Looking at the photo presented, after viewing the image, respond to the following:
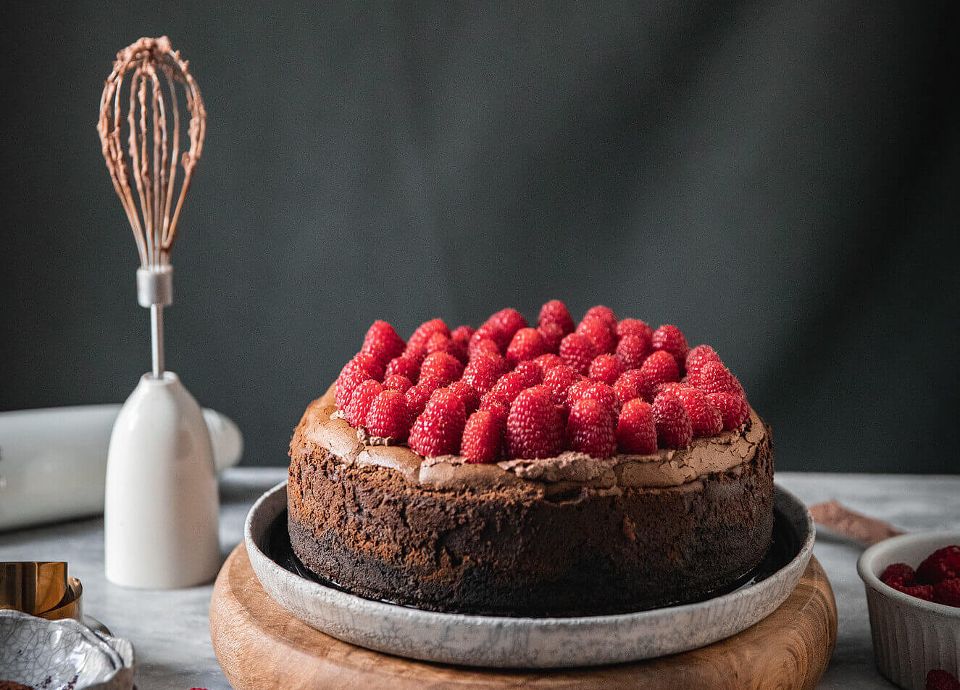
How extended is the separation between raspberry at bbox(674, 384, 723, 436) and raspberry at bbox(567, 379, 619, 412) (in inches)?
4.0

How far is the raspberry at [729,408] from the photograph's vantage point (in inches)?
61.3

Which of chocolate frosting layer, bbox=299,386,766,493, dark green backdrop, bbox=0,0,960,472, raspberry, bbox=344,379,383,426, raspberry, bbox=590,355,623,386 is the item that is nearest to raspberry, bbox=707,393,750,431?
chocolate frosting layer, bbox=299,386,766,493

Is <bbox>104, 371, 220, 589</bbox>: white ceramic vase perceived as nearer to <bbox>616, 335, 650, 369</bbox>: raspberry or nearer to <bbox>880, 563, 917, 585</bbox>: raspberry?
<bbox>616, 335, 650, 369</bbox>: raspberry

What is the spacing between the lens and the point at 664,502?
140 centimetres

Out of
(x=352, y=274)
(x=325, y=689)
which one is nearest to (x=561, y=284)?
(x=352, y=274)

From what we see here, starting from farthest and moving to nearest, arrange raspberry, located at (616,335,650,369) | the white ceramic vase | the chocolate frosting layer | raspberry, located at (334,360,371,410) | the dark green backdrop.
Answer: the dark green backdrop → the white ceramic vase → raspberry, located at (616,335,650,369) → raspberry, located at (334,360,371,410) → the chocolate frosting layer

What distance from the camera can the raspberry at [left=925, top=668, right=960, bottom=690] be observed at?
1441mm

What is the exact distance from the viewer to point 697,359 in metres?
1.69

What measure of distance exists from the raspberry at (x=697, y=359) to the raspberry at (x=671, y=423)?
189mm

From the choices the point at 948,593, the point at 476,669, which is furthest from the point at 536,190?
the point at 476,669

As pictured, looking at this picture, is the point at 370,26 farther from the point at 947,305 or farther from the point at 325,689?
the point at 325,689

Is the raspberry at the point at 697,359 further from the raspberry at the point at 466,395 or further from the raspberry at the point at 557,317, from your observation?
the raspberry at the point at 466,395

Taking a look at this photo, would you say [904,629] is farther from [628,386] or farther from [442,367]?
[442,367]

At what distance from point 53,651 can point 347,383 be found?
0.52 metres
